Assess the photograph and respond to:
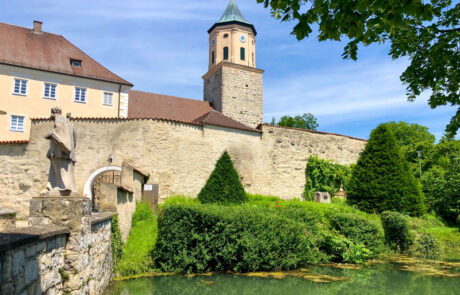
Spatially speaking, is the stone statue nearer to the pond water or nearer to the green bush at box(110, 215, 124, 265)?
the pond water

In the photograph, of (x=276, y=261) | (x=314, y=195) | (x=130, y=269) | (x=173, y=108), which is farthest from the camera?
(x=173, y=108)

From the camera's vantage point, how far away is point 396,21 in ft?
12.3

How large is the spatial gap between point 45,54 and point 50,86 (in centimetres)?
226

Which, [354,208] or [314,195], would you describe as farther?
[314,195]

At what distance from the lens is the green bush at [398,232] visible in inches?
613

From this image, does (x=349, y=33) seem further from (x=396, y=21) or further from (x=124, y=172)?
(x=124, y=172)

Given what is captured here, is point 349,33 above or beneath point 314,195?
above

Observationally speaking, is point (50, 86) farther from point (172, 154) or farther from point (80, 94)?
point (172, 154)

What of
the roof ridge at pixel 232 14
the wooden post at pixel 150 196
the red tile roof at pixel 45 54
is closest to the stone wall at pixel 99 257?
the wooden post at pixel 150 196

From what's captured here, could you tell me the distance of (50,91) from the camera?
21.9 m

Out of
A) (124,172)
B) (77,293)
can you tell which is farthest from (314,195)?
(77,293)

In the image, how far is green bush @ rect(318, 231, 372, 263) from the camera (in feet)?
43.4

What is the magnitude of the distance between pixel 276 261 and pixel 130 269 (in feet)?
14.4

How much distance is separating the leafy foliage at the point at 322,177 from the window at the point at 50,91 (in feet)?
55.4
